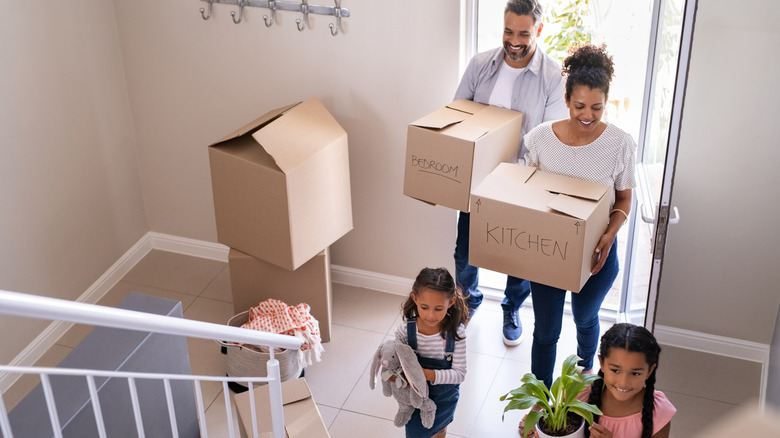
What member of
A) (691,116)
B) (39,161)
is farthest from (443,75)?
A: (39,161)

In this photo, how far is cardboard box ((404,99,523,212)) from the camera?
8.43 feet

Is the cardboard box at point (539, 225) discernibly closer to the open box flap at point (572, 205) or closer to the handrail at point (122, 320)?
the open box flap at point (572, 205)

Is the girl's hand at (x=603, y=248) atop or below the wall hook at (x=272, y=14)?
below

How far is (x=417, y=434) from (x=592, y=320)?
73 cm

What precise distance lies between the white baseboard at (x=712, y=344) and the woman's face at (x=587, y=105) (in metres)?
0.99

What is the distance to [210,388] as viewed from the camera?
300 cm

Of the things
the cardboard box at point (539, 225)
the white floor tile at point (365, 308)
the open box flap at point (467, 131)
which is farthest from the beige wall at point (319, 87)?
the cardboard box at point (539, 225)

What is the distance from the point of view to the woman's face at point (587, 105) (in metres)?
2.29

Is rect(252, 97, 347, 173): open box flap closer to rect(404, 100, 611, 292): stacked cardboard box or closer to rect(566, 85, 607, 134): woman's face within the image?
rect(404, 100, 611, 292): stacked cardboard box

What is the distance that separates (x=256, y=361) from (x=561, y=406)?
1.29 m

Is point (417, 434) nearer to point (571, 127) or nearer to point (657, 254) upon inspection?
point (657, 254)

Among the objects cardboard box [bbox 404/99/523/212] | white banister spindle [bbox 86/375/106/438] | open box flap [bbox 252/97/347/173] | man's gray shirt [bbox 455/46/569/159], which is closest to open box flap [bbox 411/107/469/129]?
cardboard box [bbox 404/99/523/212]

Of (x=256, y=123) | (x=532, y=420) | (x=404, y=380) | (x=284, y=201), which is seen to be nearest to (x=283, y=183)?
(x=284, y=201)

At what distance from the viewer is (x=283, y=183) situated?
110 inches
